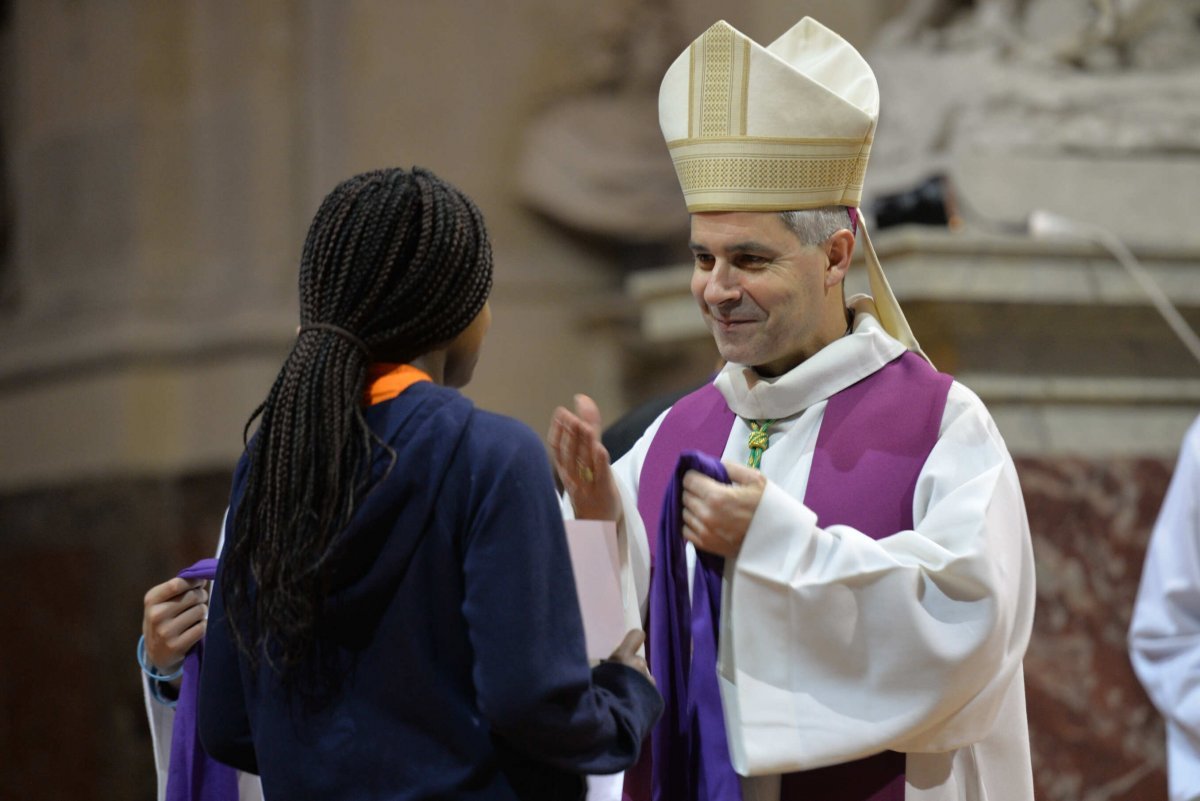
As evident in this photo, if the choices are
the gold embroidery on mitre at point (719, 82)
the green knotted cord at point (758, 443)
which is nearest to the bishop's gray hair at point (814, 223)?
the gold embroidery on mitre at point (719, 82)

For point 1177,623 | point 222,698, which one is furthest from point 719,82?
point 1177,623

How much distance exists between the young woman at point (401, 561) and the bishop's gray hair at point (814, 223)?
0.91 metres

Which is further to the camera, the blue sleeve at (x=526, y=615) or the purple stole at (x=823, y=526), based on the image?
the purple stole at (x=823, y=526)

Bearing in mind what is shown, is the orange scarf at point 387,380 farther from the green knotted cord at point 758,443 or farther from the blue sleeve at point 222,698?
the green knotted cord at point 758,443

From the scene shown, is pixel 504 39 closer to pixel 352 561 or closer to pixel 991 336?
pixel 991 336

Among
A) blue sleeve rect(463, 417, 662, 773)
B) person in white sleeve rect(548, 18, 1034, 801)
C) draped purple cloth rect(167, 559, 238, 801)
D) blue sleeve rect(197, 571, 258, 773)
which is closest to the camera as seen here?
blue sleeve rect(463, 417, 662, 773)

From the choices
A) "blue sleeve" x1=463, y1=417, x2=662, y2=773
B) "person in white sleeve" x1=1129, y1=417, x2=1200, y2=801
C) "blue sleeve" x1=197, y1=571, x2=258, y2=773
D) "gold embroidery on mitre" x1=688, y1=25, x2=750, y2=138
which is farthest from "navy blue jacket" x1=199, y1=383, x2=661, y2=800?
"person in white sleeve" x1=1129, y1=417, x2=1200, y2=801

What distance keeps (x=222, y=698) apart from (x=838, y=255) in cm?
135

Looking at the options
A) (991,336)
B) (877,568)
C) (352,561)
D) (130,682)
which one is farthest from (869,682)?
(130,682)

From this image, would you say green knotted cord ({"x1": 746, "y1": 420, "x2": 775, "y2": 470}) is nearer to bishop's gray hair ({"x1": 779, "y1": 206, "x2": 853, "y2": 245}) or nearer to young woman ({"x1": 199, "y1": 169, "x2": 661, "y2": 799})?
bishop's gray hair ({"x1": 779, "y1": 206, "x2": 853, "y2": 245})

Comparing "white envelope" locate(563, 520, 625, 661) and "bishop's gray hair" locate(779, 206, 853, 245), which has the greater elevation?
"bishop's gray hair" locate(779, 206, 853, 245)

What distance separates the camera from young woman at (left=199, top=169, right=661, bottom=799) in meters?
2.46

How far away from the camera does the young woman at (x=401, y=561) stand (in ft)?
8.09

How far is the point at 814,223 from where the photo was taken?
11.1 ft
